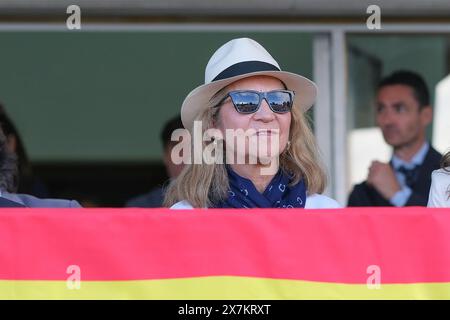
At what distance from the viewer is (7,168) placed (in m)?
3.15

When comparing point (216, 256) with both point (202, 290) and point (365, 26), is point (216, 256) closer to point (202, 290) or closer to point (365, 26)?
point (202, 290)

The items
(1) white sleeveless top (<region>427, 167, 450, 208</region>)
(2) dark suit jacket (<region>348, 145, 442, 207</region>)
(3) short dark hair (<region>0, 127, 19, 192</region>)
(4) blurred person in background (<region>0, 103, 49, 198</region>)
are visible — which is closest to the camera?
(1) white sleeveless top (<region>427, 167, 450, 208</region>)

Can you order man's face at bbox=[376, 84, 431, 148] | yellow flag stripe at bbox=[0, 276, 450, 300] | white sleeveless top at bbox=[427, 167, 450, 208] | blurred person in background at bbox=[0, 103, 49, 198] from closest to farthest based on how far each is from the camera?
yellow flag stripe at bbox=[0, 276, 450, 300]
white sleeveless top at bbox=[427, 167, 450, 208]
blurred person in background at bbox=[0, 103, 49, 198]
man's face at bbox=[376, 84, 431, 148]

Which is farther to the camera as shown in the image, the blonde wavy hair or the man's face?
the man's face

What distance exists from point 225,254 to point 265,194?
0.58 metres

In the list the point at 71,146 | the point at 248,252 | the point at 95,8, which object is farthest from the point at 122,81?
the point at 248,252

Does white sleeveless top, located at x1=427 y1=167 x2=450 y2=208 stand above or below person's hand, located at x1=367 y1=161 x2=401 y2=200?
below

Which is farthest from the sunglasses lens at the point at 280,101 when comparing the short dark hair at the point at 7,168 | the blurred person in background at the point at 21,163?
the blurred person in background at the point at 21,163

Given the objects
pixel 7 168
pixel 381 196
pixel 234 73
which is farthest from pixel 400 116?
pixel 7 168

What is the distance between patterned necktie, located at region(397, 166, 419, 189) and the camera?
4.81 metres

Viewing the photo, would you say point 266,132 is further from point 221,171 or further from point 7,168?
point 7,168

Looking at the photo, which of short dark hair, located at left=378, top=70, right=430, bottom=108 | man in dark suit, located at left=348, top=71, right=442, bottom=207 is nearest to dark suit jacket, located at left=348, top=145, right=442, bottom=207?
man in dark suit, located at left=348, top=71, right=442, bottom=207

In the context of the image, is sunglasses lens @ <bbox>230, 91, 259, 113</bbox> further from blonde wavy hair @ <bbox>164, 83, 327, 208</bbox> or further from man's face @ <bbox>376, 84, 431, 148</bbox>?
man's face @ <bbox>376, 84, 431, 148</bbox>

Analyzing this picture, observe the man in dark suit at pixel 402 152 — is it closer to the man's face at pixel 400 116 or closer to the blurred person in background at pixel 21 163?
the man's face at pixel 400 116
